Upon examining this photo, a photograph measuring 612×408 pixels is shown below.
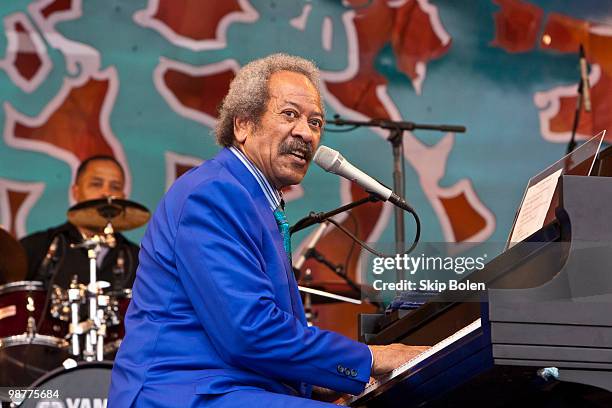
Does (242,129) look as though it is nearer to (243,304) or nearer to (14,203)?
(243,304)

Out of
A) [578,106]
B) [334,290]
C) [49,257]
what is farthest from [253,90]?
[578,106]

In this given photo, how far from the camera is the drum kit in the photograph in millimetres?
5559

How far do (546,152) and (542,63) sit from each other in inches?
23.6

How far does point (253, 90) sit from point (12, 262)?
3364 millimetres

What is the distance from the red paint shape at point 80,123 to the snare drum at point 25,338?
1.24m

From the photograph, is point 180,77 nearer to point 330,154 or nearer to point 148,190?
point 148,190

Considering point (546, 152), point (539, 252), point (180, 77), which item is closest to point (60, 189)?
point (180, 77)

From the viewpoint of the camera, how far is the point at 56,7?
671cm

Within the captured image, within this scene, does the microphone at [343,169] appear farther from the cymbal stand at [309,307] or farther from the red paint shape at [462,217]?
the red paint shape at [462,217]

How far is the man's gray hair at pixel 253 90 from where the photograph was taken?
285 cm

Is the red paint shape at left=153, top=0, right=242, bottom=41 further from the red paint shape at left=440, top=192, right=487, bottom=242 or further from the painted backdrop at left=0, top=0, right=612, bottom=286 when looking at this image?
the red paint shape at left=440, top=192, right=487, bottom=242

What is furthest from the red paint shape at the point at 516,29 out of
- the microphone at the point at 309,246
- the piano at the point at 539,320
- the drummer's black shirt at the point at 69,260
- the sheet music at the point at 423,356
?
the sheet music at the point at 423,356

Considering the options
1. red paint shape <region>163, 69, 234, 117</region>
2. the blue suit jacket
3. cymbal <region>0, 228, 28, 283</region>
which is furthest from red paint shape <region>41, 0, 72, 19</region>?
the blue suit jacket

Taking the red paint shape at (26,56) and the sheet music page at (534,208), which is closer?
the sheet music page at (534,208)
